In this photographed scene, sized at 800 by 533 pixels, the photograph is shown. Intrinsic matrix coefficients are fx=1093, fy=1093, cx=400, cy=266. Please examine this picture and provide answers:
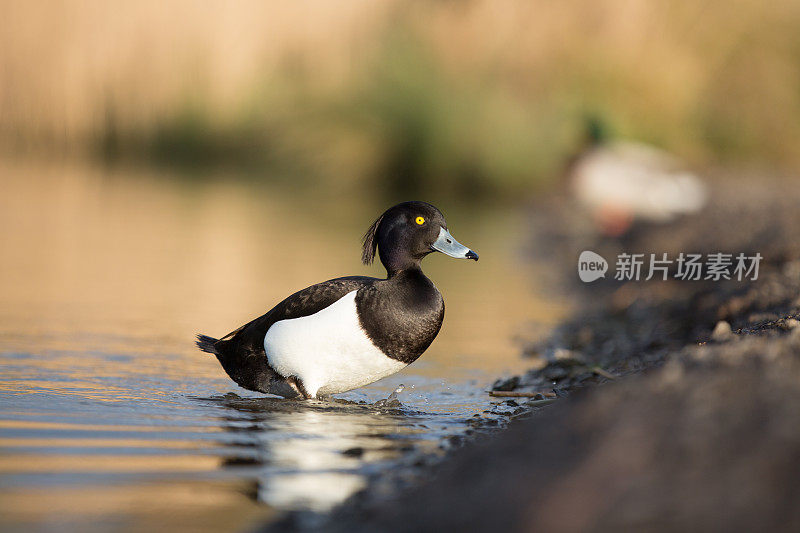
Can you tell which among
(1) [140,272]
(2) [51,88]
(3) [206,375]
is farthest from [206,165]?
(3) [206,375]


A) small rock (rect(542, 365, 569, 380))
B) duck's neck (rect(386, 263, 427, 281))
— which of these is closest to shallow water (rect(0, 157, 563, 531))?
small rock (rect(542, 365, 569, 380))

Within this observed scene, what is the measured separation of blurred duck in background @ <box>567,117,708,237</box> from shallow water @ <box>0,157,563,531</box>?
1.09m

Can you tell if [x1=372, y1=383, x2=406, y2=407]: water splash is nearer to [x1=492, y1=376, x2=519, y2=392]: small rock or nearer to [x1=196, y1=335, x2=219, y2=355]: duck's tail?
[x1=492, y1=376, x2=519, y2=392]: small rock

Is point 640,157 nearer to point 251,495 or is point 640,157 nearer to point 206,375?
point 206,375

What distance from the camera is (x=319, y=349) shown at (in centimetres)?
461

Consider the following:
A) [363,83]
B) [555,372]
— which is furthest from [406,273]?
[363,83]

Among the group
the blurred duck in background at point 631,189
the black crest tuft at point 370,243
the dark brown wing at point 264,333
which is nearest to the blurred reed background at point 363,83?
the blurred duck in background at point 631,189

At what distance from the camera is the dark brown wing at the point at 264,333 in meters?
4.79

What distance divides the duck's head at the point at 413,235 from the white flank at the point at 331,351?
12.9 inches

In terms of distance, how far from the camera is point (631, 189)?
1178 centimetres

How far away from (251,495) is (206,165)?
1628 cm

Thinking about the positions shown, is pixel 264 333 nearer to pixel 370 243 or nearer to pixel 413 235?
pixel 370 243

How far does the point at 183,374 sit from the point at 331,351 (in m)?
1.14

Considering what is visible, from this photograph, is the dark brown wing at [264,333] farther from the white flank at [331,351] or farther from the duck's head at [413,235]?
the duck's head at [413,235]
